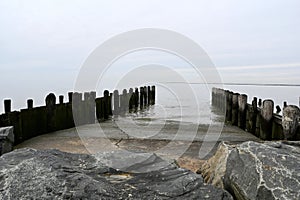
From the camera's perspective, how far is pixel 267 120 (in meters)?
10.0

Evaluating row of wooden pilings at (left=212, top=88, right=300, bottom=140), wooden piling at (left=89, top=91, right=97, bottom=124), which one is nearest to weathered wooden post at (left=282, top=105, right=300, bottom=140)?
row of wooden pilings at (left=212, top=88, right=300, bottom=140)

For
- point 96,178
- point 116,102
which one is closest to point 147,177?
point 96,178

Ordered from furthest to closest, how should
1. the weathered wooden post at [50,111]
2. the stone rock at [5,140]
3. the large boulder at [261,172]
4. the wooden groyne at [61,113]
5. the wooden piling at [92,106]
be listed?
the wooden piling at [92,106] < the weathered wooden post at [50,111] < the wooden groyne at [61,113] < the stone rock at [5,140] < the large boulder at [261,172]

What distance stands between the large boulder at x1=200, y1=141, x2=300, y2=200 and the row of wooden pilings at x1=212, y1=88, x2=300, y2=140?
3.58 m

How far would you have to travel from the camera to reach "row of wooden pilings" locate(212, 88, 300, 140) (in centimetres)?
785

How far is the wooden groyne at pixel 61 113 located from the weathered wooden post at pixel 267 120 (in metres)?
6.71

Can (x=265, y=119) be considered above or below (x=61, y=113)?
below

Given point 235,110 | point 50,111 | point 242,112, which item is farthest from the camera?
point 235,110

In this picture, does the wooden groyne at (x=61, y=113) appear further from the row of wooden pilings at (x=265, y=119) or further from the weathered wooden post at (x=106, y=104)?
the row of wooden pilings at (x=265, y=119)

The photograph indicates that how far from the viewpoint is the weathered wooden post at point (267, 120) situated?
9930 millimetres

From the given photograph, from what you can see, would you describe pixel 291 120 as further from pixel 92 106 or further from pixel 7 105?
pixel 92 106

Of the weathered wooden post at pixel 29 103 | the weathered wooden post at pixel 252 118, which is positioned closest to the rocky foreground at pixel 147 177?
the weathered wooden post at pixel 29 103

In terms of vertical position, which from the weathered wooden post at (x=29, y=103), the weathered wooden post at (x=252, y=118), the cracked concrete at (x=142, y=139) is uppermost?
the weathered wooden post at (x=29, y=103)

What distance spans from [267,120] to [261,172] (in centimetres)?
668
